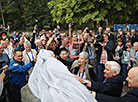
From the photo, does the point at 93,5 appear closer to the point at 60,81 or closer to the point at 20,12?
the point at 60,81

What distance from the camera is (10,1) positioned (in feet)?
99.6

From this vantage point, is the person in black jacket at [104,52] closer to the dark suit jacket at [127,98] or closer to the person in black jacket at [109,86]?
the person in black jacket at [109,86]

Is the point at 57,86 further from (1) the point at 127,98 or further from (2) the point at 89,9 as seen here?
(2) the point at 89,9

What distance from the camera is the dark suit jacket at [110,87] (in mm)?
2344

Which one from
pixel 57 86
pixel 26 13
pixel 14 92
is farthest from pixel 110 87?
pixel 26 13

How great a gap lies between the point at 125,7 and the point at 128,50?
17.5 ft

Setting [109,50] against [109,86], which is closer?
[109,86]

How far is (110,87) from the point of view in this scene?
237cm

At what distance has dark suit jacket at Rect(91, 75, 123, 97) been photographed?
234cm

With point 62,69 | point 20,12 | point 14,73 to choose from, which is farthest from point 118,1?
point 20,12

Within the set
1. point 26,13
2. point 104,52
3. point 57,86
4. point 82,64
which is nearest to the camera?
point 57,86

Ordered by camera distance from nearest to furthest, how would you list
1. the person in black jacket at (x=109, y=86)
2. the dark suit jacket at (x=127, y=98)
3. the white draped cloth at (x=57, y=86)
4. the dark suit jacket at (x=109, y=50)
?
1. the white draped cloth at (x=57, y=86)
2. the dark suit jacket at (x=127, y=98)
3. the person in black jacket at (x=109, y=86)
4. the dark suit jacket at (x=109, y=50)

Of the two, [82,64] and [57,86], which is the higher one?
[57,86]

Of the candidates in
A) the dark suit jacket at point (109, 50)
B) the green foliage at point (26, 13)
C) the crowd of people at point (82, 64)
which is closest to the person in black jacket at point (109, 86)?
the crowd of people at point (82, 64)
